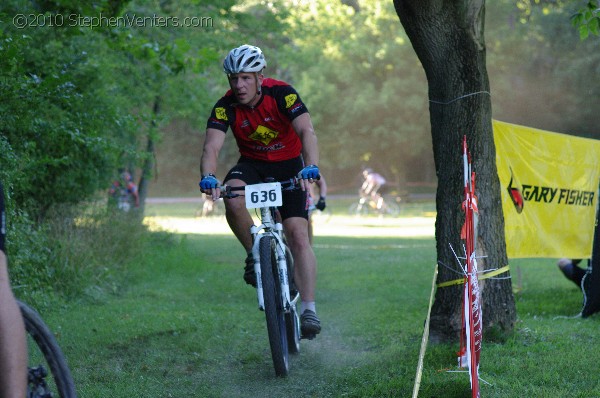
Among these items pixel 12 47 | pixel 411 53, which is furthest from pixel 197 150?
pixel 12 47

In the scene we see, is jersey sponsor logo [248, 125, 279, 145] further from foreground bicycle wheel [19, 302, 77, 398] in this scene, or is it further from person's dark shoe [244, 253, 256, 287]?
foreground bicycle wheel [19, 302, 77, 398]

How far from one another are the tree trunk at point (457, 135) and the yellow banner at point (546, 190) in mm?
1767

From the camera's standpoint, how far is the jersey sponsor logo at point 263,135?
676 cm

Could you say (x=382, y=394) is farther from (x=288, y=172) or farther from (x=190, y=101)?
(x=190, y=101)

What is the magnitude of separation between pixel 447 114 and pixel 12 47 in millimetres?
3325

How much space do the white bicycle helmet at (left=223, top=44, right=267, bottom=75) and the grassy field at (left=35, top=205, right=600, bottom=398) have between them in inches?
82.2

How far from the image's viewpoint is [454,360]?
640cm

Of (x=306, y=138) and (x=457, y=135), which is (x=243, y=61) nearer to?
(x=306, y=138)

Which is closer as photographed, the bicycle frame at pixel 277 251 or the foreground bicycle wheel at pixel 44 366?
the foreground bicycle wheel at pixel 44 366

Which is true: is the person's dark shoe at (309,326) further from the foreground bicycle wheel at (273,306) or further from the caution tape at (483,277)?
the caution tape at (483,277)

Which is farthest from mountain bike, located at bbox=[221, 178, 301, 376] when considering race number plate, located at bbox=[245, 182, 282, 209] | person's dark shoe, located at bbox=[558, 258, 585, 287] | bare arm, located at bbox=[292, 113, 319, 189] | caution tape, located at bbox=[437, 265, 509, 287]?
person's dark shoe, located at bbox=[558, 258, 585, 287]

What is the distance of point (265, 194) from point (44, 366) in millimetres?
2814

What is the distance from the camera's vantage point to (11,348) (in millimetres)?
3236

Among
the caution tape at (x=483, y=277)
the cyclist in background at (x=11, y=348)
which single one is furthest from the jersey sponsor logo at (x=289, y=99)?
the cyclist in background at (x=11, y=348)
